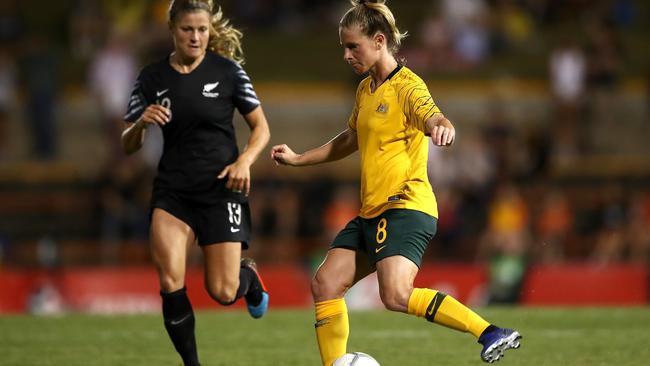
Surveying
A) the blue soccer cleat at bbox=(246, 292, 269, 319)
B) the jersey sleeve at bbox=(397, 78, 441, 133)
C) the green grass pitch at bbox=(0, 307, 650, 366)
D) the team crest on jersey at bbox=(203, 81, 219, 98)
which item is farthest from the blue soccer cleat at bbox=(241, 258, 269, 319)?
the jersey sleeve at bbox=(397, 78, 441, 133)

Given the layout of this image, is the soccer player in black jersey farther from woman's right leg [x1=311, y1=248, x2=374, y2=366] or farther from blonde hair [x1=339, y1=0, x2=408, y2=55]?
blonde hair [x1=339, y1=0, x2=408, y2=55]

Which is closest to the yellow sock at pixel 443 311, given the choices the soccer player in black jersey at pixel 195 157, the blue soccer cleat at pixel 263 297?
the soccer player in black jersey at pixel 195 157

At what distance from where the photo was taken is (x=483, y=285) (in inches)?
597

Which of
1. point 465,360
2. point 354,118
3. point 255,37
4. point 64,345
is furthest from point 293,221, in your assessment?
point 354,118

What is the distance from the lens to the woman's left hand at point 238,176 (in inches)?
299

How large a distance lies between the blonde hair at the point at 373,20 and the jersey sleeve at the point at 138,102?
1.46 meters

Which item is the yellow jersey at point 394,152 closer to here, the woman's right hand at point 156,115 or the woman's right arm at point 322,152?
the woman's right arm at point 322,152

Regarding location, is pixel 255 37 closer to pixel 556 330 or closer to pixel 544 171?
pixel 544 171

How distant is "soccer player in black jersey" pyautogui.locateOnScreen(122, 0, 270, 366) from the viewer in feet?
24.6

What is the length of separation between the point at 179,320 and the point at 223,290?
50cm

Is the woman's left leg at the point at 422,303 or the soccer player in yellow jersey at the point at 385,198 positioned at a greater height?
the soccer player in yellow jersey at the point at 385,198

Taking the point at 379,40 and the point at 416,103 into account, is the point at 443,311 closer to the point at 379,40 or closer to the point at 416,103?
the point at 416,103

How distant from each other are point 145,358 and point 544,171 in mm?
10010

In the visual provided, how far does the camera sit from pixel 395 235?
678 cm
